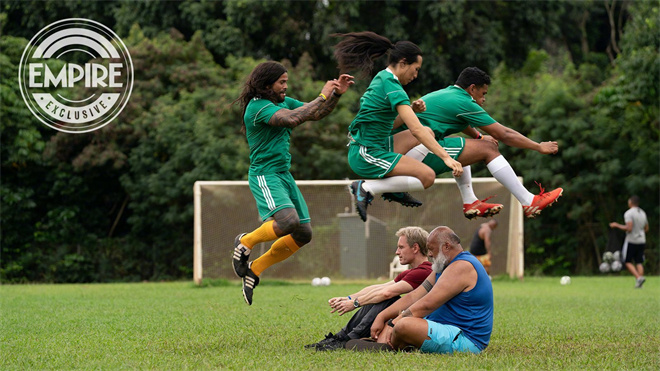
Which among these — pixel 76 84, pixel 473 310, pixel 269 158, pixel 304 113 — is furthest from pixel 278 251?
pixel 76 84

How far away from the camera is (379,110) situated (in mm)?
7062

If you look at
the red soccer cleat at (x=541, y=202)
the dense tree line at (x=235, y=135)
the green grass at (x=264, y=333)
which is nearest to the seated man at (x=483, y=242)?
the green grass at (x=264, y=333)

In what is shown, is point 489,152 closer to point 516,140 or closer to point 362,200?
point 516,140

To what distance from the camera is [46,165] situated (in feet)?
81.5

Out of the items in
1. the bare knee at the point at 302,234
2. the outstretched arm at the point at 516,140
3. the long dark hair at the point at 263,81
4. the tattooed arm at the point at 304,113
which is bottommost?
the bare knee at the point at 302,234

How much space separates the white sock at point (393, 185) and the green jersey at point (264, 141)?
3.00 feet

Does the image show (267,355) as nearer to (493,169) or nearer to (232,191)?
(493,169)

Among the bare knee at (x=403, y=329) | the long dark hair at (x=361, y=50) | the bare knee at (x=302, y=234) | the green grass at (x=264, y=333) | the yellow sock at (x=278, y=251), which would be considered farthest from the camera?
the yellow sock at (x=278, y=251)

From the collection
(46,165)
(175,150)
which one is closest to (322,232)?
(175,150)

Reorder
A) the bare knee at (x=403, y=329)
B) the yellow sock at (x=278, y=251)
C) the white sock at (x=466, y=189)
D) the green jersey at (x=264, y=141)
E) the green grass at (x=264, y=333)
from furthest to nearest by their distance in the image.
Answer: the yellow sock at (x=278, y=251) → the white sock at (x=466, y=189) → the green jersey at (x=264, y=141) → the bare knee at (x=403, y=329) → the green grass at (x=264, y=333)

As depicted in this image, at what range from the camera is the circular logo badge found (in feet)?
78.5

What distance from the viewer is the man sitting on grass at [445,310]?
7.02 meters

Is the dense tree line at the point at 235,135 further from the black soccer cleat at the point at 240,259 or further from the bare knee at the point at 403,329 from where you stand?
the bare knee at the point at 403,329

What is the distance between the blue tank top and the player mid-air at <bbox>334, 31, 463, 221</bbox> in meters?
0.92
